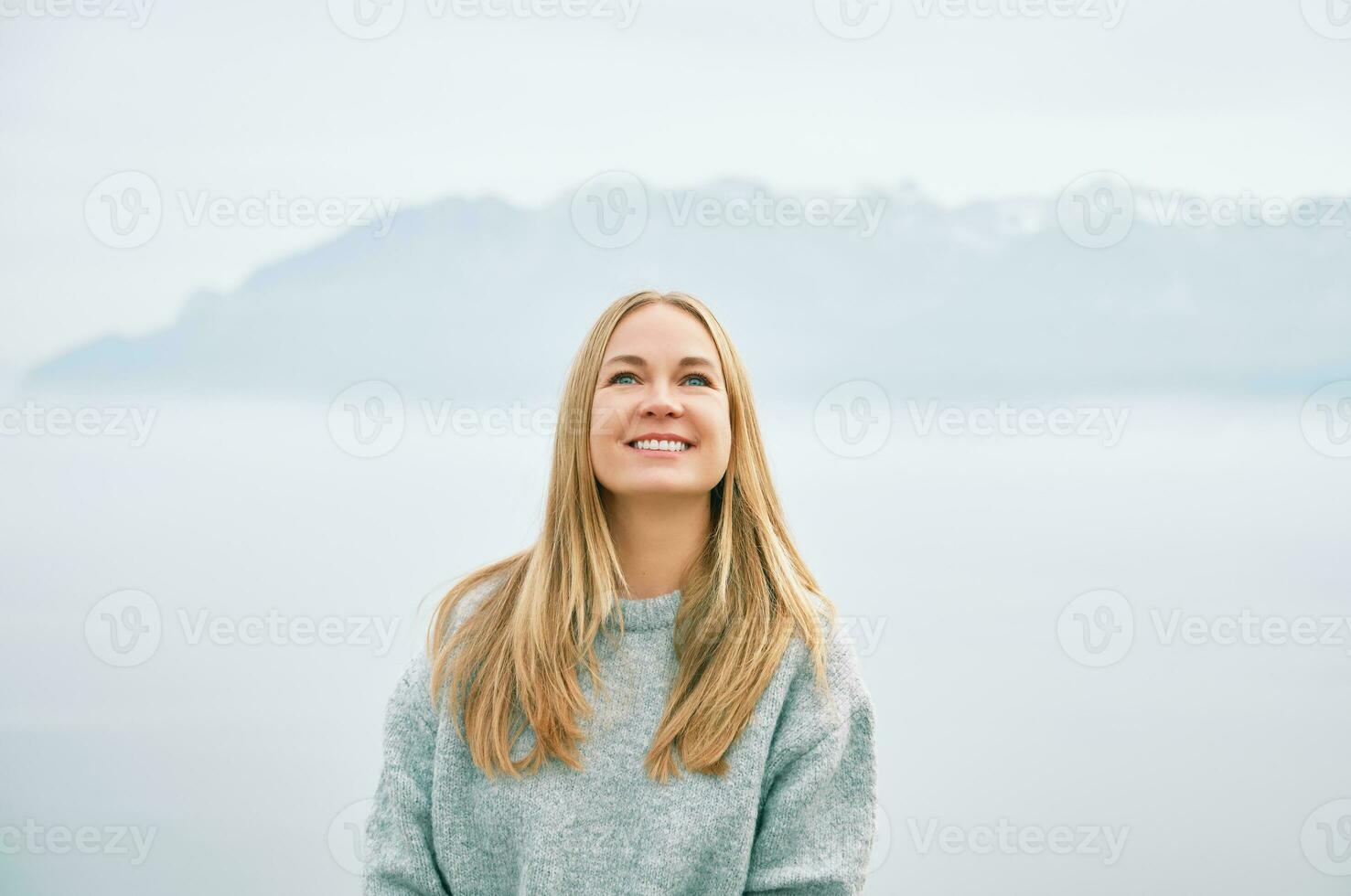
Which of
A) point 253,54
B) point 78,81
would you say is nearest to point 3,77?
point 78,81

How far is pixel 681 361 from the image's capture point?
174 centimetres

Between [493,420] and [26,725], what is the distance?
140cm

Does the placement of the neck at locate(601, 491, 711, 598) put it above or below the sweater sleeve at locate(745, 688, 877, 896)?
above

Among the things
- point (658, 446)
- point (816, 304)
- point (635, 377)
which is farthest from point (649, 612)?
point (816, 304)

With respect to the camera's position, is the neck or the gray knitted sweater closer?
the gray knitted sweater

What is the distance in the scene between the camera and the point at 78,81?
9.68ft

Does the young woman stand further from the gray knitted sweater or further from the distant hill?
the distant hill

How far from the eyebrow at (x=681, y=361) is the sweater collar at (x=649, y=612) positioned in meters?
0.34

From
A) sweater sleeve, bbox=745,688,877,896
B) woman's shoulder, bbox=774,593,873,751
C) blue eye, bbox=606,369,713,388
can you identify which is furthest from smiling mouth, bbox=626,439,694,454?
sweater sleeve, bbox=745,688,877,896

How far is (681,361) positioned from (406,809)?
75 cm

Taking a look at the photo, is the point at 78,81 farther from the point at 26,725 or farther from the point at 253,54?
the point at 26,725

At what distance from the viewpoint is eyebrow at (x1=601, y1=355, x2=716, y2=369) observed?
1.74 meters

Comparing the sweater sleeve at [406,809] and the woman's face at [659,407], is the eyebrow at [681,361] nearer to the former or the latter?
the woman's face at [659,407]

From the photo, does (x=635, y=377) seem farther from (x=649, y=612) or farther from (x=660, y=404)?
(x=649, y=612)
